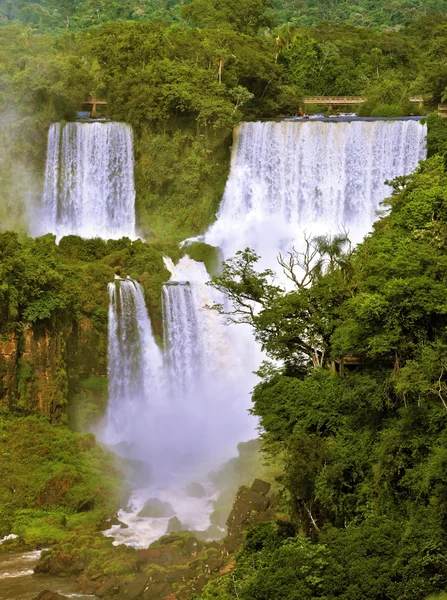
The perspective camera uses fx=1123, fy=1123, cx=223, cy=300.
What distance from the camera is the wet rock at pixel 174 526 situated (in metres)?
29.9

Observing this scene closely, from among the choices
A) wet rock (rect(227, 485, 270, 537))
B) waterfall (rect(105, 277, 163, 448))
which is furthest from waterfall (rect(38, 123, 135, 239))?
wet rock (rect(227, 485, 270, 537))

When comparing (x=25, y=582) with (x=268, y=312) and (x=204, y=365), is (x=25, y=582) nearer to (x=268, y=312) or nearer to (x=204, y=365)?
(x=268, y=312)

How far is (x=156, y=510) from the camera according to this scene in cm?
3141

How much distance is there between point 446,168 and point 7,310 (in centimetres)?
1441

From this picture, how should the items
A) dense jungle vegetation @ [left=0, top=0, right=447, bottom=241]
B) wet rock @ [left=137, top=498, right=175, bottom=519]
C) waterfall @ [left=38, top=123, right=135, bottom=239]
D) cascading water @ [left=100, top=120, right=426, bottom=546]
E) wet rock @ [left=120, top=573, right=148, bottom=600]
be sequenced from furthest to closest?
dense jungle vegetation @ [left=0, top=0, right=447, bottom=241], waterfall @ [left=38, top=123, right=135, bottom=239], cascading water @ [left=100, top=120, right=426, bottom=546], wet rock @ [left=137, top=498, right=175, bottom=519], wet rock @ [left=120, top=573, right=148, bottom=600]

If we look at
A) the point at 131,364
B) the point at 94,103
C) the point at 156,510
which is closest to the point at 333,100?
the point at 94,103

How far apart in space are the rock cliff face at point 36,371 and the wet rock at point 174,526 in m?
6.57

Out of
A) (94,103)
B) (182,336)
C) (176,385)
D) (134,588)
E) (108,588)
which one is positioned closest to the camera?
(134,588)

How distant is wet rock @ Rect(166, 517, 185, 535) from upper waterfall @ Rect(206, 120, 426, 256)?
17.6 m

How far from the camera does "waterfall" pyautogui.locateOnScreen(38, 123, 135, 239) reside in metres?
47.7

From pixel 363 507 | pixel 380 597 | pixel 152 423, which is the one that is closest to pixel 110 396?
pixel 152 423

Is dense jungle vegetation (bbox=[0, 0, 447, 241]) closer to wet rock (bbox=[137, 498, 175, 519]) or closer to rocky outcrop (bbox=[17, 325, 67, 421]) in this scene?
rocky outcrop (bbox=[17, 325, 67, 421])

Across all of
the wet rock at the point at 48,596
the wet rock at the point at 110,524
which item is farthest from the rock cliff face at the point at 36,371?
the wet rock at the point at 48,596

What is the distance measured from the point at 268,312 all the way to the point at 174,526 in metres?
6.39
